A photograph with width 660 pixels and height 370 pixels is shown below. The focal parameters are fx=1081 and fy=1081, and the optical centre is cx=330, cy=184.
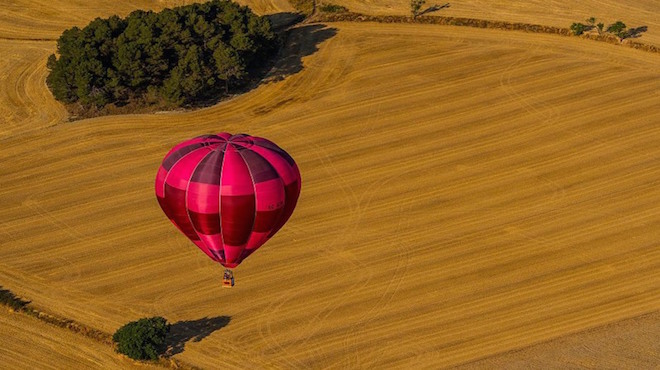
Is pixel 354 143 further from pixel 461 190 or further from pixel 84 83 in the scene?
pixel 84 83

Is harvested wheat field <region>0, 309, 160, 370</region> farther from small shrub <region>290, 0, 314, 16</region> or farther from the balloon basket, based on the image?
small shrub <region>290, 0, 314, 16</region>

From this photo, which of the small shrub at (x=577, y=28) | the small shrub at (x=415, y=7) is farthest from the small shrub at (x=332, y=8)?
the small shrub at (x=577, y=28)

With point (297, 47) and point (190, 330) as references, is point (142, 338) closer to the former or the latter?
point (190, 330)


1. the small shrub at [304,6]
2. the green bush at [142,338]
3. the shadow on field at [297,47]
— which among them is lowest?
the green bush at [142,338]

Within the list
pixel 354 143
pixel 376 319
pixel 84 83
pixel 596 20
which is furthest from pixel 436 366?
pixel 596 20

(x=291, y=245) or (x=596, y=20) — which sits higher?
(x=596, y=20)

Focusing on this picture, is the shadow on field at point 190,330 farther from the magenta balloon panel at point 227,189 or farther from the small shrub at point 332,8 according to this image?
the small shrub at point 332,8
